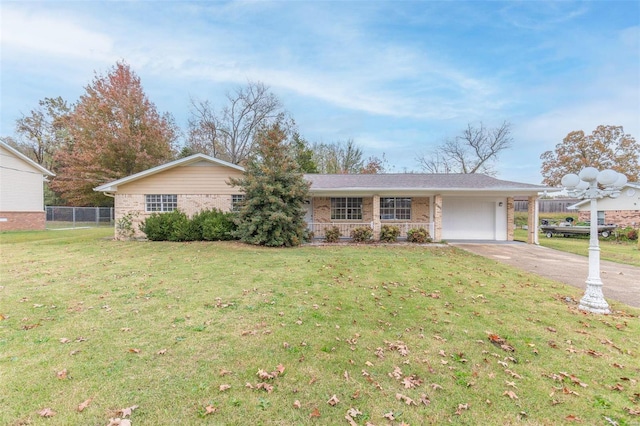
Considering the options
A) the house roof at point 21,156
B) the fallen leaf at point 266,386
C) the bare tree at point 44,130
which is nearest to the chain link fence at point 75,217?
the house roof at point 21,156

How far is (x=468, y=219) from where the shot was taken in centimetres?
1583

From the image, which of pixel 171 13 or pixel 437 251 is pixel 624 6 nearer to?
pixel 437 251

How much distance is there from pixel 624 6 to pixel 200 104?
31646 mm

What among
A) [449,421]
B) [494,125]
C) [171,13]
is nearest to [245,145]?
[171,13]

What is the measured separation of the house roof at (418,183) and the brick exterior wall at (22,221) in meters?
19.4

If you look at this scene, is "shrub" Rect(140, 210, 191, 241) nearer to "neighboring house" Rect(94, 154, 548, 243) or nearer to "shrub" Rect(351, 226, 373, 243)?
"neighboring house" Rect(94, 154, 548, 243)

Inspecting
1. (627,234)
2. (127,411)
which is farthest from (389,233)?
(627,234)

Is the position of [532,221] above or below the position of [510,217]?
below

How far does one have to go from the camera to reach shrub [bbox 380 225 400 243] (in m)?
13.9

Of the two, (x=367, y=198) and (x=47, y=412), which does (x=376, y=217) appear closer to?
(x=367, y=198)

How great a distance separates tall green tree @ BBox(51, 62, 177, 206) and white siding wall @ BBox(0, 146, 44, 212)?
20.1ft

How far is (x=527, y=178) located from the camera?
3653 centimetres

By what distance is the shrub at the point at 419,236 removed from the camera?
13859 mm

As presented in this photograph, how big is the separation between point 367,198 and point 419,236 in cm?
338
